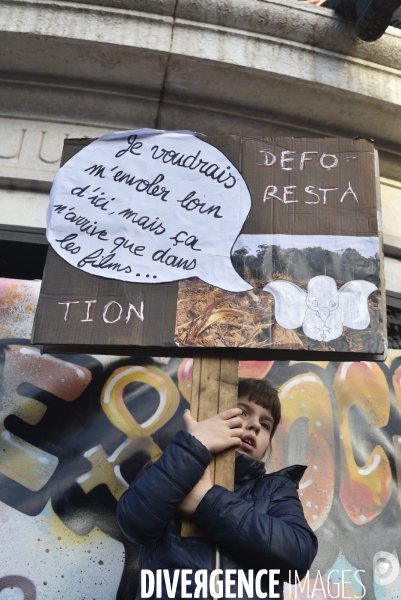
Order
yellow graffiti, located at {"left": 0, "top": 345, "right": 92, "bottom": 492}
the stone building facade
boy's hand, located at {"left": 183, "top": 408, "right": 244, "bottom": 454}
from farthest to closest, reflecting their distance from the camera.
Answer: the stone building facade
yellow graffiti, located at {"left": 0, "top": 345, "right": 92, "bottom": 492}
boy's hand, located at {"left": 183, "top": 408, "right": 244, "bottom": 454}

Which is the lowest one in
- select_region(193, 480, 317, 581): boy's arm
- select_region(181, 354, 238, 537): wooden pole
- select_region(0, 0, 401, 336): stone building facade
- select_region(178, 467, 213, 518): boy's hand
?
select_region(193, 480, 317, 581): boy's arm

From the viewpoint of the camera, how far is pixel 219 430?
2377 millimetres

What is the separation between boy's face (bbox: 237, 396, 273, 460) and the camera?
2707 millimetres

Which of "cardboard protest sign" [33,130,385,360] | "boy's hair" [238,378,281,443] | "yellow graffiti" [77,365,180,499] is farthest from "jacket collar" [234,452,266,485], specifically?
"yellow graffiti" [77,365,180,499]

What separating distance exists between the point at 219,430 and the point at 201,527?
328 millimetres

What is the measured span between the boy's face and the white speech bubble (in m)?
0.51

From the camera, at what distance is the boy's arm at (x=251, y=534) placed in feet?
7.19

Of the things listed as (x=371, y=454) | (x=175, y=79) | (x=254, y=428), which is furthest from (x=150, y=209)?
(x=371, y=454)

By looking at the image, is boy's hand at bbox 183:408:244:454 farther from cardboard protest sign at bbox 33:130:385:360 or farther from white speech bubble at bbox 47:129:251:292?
white speech bubble at bbox 47:129:251:292

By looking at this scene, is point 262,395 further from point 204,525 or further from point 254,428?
point 204,525

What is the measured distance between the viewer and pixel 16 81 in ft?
13.9

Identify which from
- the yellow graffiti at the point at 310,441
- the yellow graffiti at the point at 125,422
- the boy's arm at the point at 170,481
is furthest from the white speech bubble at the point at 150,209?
the yellow graffiti at the point at 310,441

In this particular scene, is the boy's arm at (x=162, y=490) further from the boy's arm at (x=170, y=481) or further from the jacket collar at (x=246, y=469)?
the jacket collar at (x=246, y=469)

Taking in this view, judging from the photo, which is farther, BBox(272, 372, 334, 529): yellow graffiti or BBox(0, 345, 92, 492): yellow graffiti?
BBox(272, 372, 334, 529): yellow graffiti
